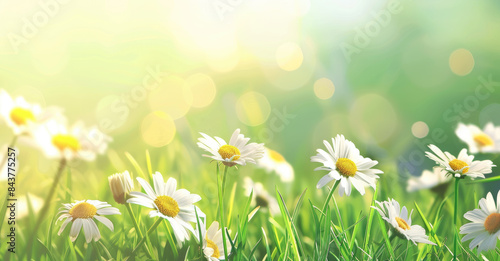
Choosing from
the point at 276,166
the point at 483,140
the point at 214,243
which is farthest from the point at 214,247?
the point at 483,140

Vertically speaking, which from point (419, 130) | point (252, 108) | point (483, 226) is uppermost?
point (252, 108)

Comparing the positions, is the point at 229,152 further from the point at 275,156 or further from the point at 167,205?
the point at 275,156

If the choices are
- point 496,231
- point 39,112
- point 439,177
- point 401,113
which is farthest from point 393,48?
point 39,112

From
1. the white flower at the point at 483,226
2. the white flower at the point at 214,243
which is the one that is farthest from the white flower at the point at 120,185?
the white flower at the point at 483,226

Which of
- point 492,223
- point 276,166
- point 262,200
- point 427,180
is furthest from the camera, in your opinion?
point 276,166

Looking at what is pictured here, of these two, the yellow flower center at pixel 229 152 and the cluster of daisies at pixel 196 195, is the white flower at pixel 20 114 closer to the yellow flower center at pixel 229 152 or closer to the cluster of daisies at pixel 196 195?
the cluster of daisies at pixel 196 195

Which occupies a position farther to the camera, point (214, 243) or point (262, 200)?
point (262, 200)

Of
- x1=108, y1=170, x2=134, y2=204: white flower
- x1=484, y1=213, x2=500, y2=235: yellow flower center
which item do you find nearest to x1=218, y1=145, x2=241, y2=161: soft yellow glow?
x1=108, y1=170, x2=134, y2=204: white flower

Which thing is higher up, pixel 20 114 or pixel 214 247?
pixel 20 114
